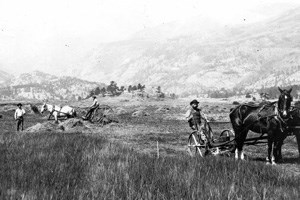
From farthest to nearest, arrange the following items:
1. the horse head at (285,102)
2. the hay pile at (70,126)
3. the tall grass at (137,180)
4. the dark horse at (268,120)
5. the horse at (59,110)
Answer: the horse at (59,110), the hay pile at (70,126), the dark horse at (268,120), the horse head at (285,102), the tall grass at (137,180)

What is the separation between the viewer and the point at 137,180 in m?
5.71

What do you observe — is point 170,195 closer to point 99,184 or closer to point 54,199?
point 99,184

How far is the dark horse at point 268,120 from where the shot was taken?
401 inches

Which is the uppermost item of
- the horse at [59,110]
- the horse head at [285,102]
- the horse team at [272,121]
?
the horse head at [285,102]

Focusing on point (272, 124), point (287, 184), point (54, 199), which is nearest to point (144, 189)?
point (54, 199)

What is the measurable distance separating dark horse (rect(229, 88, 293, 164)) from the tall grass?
3327mm

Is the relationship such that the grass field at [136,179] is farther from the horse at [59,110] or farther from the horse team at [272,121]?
the horse at [59,110]

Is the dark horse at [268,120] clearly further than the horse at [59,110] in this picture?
No

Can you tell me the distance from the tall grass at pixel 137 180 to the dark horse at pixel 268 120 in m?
3.33

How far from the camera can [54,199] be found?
4125mm

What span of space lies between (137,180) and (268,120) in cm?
665

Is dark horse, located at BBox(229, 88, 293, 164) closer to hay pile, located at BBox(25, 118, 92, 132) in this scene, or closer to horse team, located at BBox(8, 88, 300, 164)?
horse team, located at BBox(8, 88, 300, 164)

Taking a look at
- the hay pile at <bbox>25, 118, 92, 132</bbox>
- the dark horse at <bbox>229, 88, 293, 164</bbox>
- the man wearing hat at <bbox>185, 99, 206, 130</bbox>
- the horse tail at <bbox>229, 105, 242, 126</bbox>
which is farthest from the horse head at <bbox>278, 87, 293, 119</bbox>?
the hay pile at <bbox>25, 118, 92, 132</bbox>

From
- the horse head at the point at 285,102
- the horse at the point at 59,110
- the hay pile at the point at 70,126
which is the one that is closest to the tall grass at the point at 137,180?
the horse head at the point at 285,102
